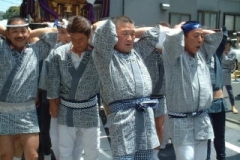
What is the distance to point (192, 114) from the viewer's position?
3.11 metres

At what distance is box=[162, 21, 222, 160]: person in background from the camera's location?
308 cm

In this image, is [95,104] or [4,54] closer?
[4,54]

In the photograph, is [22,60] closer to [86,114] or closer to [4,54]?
[4,54]

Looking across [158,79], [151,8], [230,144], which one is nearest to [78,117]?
[158,79]

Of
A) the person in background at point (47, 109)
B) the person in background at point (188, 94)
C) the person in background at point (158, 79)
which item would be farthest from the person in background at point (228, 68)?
the person in background at point (188, 94)

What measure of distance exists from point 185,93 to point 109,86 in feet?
2.28

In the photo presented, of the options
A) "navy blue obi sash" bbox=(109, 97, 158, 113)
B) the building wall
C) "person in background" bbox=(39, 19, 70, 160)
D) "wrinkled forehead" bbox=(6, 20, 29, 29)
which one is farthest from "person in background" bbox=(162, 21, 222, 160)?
the building wall

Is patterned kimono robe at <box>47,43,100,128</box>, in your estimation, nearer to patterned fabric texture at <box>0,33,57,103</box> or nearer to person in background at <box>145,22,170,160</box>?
patterned fabric texture at <box>0,33,57,103</box>

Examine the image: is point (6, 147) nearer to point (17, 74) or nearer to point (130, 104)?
point (17, 74)

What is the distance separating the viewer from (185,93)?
307 cm

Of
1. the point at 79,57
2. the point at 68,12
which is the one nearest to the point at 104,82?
the point at 79,57

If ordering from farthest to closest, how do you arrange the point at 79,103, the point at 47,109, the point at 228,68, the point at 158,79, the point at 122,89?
the point at 228,68, the point at 47,109, the point at 158,79, the point at 79,103, the point at 122,89

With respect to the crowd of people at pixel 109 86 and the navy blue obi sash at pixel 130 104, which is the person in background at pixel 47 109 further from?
the navy blue obi sash at pixel 130 104

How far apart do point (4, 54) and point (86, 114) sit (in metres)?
0.90
